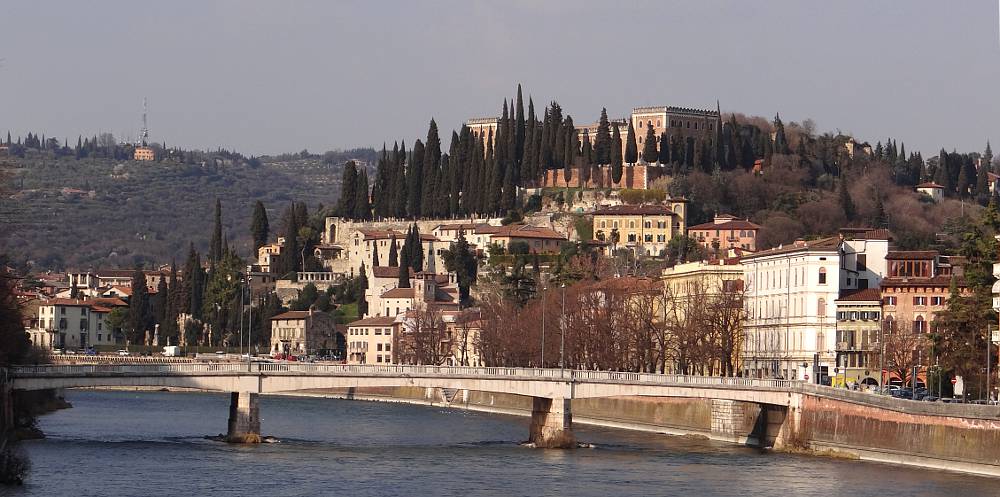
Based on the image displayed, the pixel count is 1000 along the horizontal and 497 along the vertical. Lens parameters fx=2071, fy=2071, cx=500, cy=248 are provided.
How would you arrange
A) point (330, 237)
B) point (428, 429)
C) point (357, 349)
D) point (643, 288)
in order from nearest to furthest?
1. point (428, 429)
2. point (643, 288)
3. point (357, 349)
4. point (330, 237)

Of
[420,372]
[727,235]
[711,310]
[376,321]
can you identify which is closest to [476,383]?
[420,372]

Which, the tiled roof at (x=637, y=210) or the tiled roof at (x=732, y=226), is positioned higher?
the tiled roof at (x=637, y=210)

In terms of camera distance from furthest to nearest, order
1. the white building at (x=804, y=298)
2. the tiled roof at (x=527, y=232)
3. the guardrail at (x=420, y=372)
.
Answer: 1. the tiled roof at (x=527, y=232)
2. the white building at (x=804, y=298)
3. the guardrail at (x=420, y=372)

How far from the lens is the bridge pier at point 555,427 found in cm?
6888

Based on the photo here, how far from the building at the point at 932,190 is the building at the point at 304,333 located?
4710 centimetres

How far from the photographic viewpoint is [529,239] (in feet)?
502

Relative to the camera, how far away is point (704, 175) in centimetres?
15562

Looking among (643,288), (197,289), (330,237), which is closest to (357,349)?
(197,289)

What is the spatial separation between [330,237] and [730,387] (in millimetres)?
109803

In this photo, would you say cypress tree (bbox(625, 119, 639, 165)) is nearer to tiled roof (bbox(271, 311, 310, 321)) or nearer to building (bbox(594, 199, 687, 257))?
building (bbox(594, 199, 687, 257))

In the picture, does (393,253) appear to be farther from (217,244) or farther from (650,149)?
(650,149)

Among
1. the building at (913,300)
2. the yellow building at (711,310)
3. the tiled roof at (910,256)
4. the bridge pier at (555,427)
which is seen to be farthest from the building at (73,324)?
the bridge pier at (555,427)

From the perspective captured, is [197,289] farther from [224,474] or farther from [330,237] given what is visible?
[224,474]

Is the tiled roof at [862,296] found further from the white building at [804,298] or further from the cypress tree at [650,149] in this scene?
the cypress tree at [650,149]
